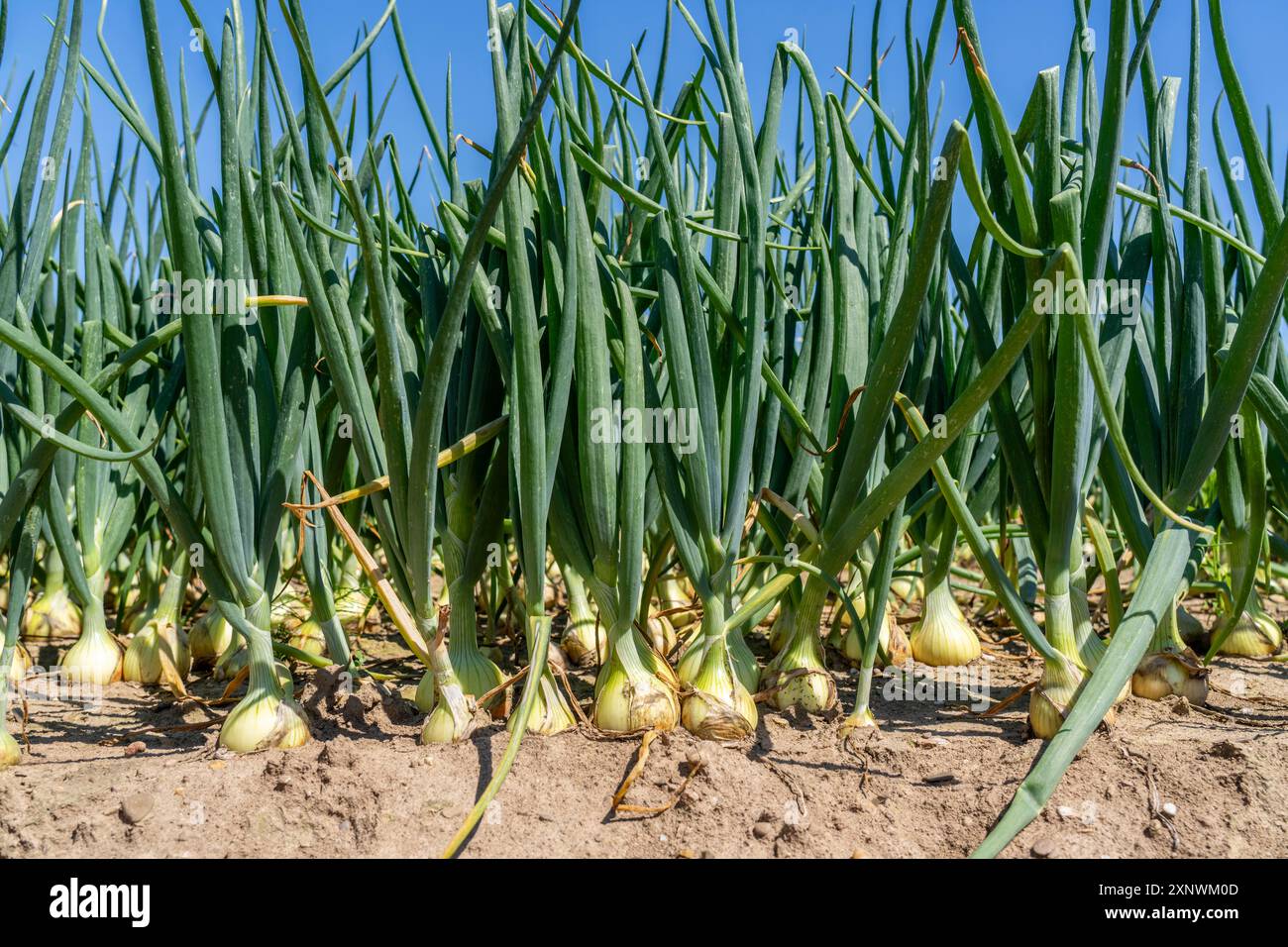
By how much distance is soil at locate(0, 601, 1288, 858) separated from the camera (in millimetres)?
936

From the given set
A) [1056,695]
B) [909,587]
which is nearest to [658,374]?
[1056,695]

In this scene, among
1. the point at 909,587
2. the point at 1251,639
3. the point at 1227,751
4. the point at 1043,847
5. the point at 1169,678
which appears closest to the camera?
the point at 1043,847

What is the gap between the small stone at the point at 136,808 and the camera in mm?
962

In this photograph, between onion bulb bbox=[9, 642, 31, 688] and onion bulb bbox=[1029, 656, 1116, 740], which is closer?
onion bulb bbox=[1029, 656, 1116, 740]

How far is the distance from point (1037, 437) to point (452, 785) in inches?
31.7

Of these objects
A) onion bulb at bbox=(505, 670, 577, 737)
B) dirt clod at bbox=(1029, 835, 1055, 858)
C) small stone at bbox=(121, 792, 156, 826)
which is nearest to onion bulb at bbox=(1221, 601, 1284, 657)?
dirt clod at bbox=(1029, 835, 1055, 858)

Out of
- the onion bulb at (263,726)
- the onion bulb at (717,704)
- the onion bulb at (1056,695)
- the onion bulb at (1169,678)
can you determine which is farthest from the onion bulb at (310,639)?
the onion bulb at (1169,678)

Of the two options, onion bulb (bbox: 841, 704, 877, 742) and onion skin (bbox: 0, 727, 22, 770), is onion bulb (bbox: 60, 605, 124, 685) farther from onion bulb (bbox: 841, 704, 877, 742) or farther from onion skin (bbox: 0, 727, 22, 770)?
onion bulb (bbox: 841, 704, 877, 742)

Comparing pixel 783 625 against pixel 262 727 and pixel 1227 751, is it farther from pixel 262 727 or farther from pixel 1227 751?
pixel 262 727

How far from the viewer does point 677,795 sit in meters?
1.00

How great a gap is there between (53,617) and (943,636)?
1717mm

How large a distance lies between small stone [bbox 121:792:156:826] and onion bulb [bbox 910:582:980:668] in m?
1.19

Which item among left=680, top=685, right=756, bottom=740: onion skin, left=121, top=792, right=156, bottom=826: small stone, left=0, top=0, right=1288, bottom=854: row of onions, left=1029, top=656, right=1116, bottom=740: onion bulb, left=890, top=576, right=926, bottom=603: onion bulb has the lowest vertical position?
left=890, top=576, right=926, bottom=603: onion bulb

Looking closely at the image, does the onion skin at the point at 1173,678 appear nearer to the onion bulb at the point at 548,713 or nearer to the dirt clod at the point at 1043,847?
the dirt clod at the point at 1043,847
